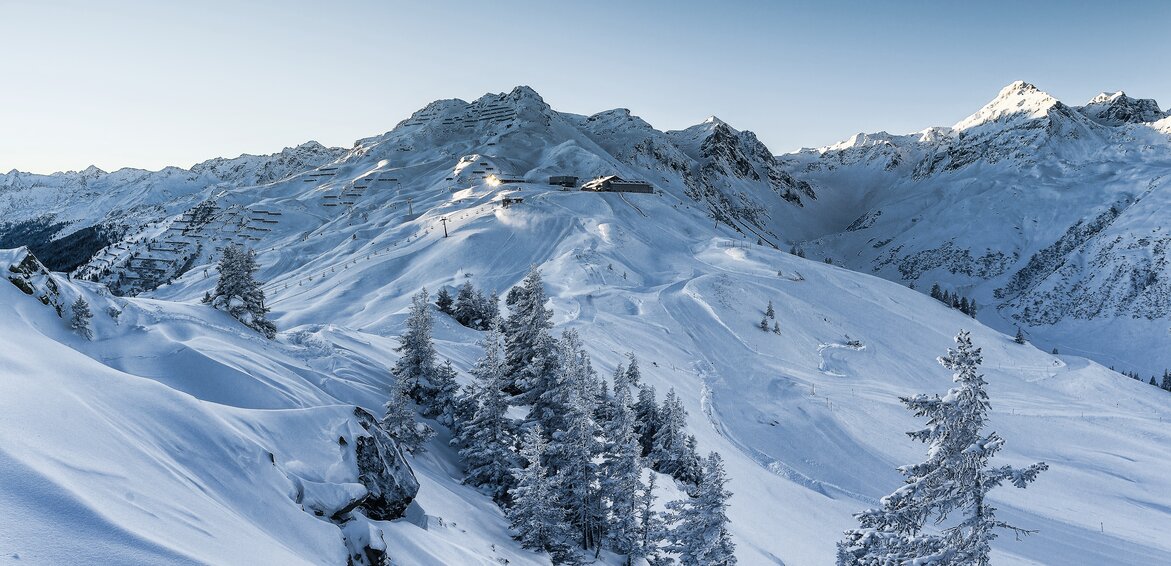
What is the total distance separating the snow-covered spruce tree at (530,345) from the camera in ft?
89.5

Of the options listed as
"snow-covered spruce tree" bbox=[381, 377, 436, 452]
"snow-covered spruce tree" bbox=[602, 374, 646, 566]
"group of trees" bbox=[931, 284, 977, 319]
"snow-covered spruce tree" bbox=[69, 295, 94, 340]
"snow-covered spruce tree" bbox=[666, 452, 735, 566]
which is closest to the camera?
"snow-covered spruce tree" bbox=[666, 452, 735, 566]

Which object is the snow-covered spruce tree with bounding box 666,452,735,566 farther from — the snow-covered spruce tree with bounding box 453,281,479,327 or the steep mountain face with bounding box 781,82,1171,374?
the steep mountain face with bounding box 781,82,1171,374

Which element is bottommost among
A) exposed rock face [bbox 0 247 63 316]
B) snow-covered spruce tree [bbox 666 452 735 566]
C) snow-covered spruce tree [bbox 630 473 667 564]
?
snow-covered spruce tree [bbox 630 473 667 564]

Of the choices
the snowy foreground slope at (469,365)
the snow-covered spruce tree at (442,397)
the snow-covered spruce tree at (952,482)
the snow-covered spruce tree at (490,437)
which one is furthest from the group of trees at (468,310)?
the snow-covered spruce tree at (952,482)

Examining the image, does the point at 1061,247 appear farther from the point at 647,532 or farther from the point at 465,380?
the point at 647,532

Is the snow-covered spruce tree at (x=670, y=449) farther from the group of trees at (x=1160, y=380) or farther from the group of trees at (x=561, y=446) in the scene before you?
the group of trees at (x=1160, y=380)

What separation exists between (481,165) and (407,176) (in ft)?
80.7

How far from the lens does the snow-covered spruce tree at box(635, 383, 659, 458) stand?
30.2m

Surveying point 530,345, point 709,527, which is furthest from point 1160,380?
point 709,527

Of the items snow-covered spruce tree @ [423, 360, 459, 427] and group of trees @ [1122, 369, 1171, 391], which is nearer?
snow-covered spruce tree @ [423, 360, 459, 427]

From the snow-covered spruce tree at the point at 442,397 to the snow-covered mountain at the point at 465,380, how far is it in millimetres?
1864

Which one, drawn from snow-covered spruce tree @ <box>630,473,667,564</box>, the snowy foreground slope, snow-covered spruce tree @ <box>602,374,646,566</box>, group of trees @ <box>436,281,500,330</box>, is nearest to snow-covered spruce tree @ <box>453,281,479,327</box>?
group of trees @ <box>436,281,500,330</box>

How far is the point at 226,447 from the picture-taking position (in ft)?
35.7

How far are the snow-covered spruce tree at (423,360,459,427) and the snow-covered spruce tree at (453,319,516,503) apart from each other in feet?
8.21
